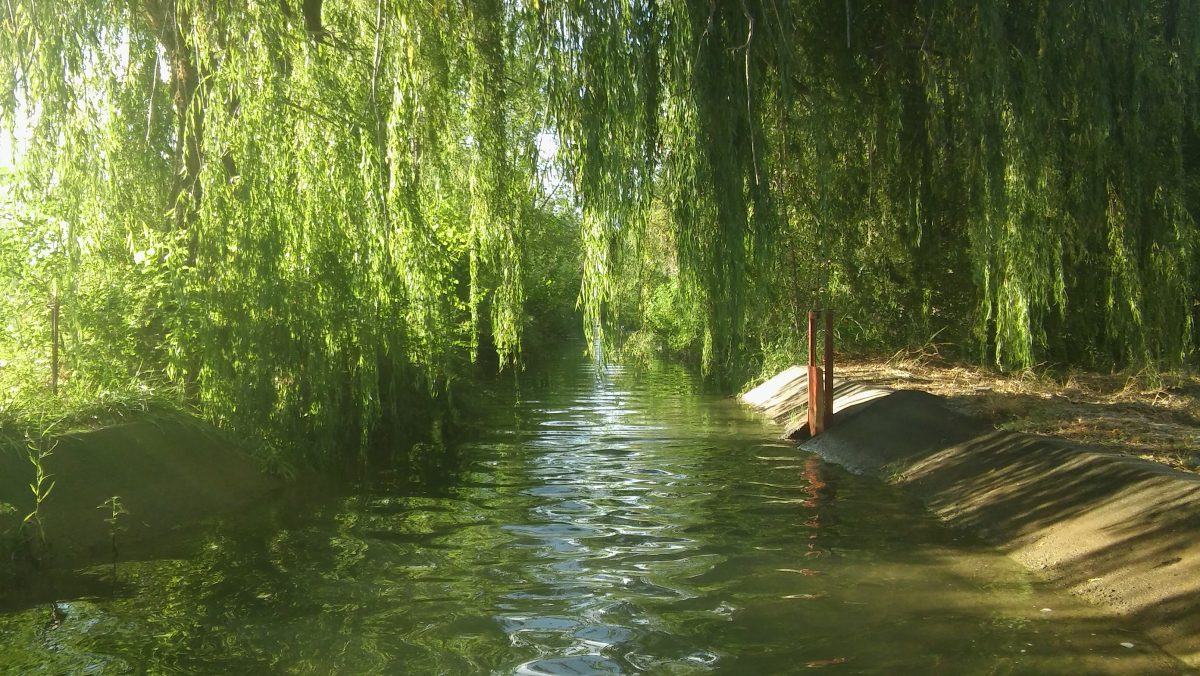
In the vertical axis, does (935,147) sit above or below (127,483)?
above

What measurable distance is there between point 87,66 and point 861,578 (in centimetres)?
645

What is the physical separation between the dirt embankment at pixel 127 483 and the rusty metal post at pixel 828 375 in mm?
6384

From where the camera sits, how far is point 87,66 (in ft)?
22.9

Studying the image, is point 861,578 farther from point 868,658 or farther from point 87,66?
point 87,66

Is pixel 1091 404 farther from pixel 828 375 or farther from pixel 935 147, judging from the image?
pixel 935 147

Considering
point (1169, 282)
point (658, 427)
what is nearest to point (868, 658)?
point (1169, 282)

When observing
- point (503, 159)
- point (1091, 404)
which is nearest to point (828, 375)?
point (1091, 404)

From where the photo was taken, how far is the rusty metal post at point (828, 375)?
37.7 feet

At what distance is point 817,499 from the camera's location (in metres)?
8.61

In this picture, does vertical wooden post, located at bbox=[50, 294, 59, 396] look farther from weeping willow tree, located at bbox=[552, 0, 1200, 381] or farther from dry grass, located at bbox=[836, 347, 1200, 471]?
dry grass, located at bbox=[836, 347, 1200, 471]

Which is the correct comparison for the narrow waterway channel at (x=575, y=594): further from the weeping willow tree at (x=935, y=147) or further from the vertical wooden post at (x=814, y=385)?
the vertical wooden post at (x=814, y=385)

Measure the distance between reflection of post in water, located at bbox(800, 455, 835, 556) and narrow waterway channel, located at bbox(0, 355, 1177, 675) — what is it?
4 cm

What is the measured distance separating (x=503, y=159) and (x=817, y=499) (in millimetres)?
4044

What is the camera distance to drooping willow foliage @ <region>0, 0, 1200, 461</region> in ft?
21.0
